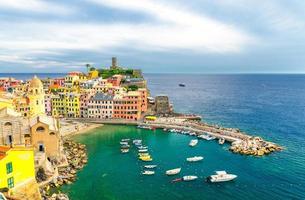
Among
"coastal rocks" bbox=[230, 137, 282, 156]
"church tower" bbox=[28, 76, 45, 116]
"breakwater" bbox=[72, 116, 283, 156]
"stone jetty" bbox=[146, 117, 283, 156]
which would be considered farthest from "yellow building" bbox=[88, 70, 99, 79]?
"coastal rocks" bbox=[230, 137, 282, 156]

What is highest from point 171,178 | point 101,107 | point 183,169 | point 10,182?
point 101,107

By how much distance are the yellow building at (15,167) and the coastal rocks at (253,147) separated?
47470 millimetres

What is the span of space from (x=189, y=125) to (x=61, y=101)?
5056cm

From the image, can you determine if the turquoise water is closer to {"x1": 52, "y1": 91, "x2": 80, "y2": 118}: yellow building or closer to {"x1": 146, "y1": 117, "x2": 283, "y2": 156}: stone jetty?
{"x1": 146, "y1": 117, "x2": 283, "y2": 156}: stone jetty

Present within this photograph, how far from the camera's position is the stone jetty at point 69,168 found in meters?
49.9

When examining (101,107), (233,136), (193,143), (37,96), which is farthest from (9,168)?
(101,107)

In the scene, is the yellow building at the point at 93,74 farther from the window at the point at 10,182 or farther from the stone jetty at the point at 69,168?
the window at the point at 10,182

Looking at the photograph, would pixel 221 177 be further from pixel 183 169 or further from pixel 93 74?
pixel 93 74

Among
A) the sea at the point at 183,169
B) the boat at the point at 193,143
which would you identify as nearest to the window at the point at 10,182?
the sea at the point at 183,169

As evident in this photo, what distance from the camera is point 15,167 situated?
43250 mm

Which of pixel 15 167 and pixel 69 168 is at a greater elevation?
pixel 15 167

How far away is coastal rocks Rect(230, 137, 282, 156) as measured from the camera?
236 ft

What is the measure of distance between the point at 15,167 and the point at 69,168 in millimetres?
18625

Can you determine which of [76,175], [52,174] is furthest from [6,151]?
[76,175]
